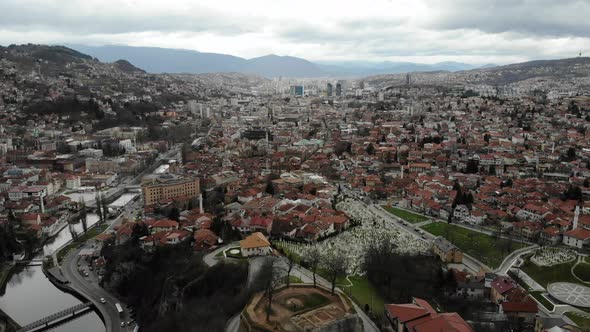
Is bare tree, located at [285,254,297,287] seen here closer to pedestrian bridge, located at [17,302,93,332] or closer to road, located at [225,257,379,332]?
road, located at [225,257,379,332]

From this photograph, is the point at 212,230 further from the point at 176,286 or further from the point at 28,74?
the point at 28,74

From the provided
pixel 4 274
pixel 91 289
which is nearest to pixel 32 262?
pixel 4 274

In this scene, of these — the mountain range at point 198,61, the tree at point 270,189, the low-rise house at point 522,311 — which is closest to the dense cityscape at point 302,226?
the low-rise house at point 522,311

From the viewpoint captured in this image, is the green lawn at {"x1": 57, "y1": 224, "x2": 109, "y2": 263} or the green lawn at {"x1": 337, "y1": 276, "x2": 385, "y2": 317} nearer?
the green lawn at {"x1": 337, "y1": 276, "x2": 385, "y2": 317}

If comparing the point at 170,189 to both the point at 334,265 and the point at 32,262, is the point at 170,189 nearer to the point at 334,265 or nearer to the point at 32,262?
the point at 32,262

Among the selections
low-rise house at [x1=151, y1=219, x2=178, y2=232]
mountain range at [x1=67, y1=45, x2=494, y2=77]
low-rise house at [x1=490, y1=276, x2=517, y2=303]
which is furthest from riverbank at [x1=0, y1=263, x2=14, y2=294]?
mountain range at [x1=67, y1=45, x2=494, y2=77]

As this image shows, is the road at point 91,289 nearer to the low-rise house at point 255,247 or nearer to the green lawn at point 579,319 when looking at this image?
the low-rise house at point 255,247
